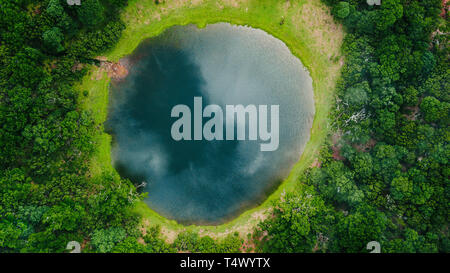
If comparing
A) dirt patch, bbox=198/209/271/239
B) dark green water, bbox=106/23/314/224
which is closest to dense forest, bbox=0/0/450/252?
dirt patch, bbox=198/209/271/239

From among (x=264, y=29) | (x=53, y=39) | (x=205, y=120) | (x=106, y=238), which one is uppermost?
A: (x=264, y=29)

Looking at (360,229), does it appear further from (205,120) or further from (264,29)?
(264,29)

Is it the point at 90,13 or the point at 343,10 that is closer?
the point at 90,13

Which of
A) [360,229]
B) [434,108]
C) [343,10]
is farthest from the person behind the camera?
[343,10]

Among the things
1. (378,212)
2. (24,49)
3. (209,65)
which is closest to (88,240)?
(24,49)

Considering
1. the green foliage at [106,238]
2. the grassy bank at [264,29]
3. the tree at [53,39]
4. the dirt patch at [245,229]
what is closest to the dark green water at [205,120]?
the grassy bank at [264,29]

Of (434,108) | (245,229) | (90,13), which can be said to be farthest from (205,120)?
(434,108)

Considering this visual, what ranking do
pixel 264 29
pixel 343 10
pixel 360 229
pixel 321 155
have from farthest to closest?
1. pixel 264 29
2. pixel 321 155
3. pixel 343 10
4. pixel 360 229
